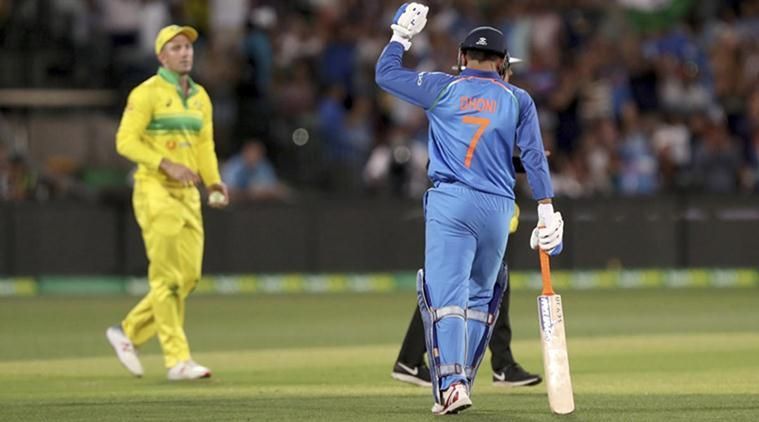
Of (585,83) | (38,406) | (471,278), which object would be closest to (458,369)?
(471,278)

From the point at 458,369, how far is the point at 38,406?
2.72 metres

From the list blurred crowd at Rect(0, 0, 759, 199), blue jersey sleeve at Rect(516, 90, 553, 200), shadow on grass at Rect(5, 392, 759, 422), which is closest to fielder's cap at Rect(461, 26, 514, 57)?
blue jersey sleeve at Rect(516, 90, 553, 200)

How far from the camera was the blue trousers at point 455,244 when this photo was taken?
1034 centimetres

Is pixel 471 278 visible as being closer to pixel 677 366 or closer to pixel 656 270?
pixel 677 366

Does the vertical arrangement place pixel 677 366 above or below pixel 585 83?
below

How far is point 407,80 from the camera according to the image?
34.6 feet

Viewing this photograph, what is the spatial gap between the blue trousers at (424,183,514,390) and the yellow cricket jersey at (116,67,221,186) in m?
3.29

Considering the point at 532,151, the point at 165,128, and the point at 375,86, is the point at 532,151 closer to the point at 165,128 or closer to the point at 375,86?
the point at 165,128

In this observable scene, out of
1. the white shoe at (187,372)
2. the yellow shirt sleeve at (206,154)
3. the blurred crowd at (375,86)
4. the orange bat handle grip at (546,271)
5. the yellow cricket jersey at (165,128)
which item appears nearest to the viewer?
the orange bat handle grip at (546,271)

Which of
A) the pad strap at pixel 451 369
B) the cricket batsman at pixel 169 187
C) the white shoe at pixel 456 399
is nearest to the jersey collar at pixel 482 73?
the pad strap at pixel 451 369

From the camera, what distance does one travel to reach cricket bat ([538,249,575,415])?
33.8 feet

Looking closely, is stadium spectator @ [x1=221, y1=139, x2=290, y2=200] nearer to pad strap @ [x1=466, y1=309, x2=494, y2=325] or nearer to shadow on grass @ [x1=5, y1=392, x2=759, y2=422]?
shadow on grass @ [x1=5, y1=392, x2=759, y2=422]

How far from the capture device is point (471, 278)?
10.7 metres

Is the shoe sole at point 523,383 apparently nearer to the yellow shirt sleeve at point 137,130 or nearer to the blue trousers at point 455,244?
the blue trousers at point 455,244
